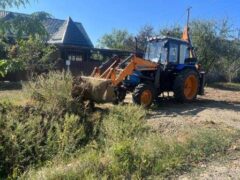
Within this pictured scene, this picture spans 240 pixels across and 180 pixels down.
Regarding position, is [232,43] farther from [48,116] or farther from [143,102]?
[48,116]

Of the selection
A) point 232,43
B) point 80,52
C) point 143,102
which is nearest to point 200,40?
point 232,43

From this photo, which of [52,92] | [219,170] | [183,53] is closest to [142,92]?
[183,53]

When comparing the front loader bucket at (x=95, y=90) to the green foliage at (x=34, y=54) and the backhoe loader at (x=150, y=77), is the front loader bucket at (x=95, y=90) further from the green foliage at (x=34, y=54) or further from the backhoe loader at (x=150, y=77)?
the green foliage at (x=34, y=54)

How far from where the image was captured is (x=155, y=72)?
1240 centimetres

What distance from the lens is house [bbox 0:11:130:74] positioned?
84.9 ft

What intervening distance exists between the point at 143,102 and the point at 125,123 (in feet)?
11.0

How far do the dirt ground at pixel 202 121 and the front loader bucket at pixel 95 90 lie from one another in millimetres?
1416

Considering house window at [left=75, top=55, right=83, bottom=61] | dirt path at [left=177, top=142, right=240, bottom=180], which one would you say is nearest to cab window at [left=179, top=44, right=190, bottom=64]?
dirt path at [left=177, top=142, right=240, bottom=180]

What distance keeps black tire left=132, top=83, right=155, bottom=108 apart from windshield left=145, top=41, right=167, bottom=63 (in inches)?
65.4

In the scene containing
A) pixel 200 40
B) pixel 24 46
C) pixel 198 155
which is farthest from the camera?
pixel 200 40

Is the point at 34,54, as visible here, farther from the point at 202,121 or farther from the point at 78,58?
the point at 202,121

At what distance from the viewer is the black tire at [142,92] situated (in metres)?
11.1

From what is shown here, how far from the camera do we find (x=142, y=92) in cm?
1126

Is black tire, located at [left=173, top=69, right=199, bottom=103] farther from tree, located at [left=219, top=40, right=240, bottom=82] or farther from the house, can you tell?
tree, located at [left=219, top=40, right=240, bottom=82]
